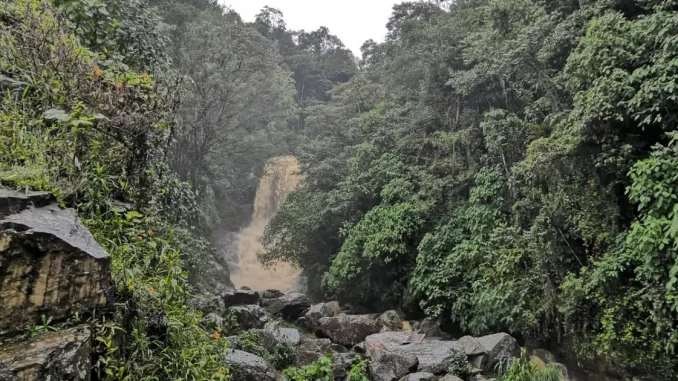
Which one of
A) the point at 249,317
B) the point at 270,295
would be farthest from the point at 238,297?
the point at 249,317

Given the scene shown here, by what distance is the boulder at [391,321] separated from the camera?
33.0 feet

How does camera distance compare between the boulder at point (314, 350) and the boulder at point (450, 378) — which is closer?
the boulder at point (450, 378)

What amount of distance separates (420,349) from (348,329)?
8.54 feet

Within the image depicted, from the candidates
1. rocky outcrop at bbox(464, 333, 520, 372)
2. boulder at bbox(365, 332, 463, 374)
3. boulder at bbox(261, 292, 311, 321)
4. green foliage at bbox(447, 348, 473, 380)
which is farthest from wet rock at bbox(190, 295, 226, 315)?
→ rocky outcrop at bbox(464, 333, 520, 372)

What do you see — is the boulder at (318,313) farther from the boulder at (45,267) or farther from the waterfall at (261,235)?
the boulder at (45,267)

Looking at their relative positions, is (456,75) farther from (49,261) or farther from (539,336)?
(49,261)

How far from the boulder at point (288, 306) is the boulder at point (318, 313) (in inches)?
15.7

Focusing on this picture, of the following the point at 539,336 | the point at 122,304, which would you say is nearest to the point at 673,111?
the point at 539,336

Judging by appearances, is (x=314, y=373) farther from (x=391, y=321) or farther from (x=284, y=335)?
(x=391, y=321)

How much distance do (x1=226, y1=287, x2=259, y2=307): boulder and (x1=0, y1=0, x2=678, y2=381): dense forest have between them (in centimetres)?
238

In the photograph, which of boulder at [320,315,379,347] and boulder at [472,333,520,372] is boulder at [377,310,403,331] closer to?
boulder at [320,315,379,347]

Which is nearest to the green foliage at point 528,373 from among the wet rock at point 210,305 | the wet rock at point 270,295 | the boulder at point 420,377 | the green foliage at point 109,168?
the boulder at point 420,377

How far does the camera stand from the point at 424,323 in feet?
32.1

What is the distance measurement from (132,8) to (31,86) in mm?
3773
